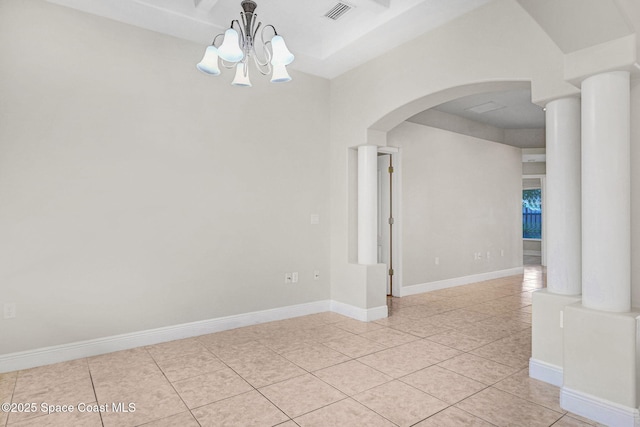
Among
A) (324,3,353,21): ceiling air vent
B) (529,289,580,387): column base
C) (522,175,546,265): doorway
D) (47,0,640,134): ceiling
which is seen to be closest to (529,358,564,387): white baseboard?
(529,289,580,387): column base

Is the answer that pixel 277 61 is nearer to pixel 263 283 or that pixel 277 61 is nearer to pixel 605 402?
pixel 263 283

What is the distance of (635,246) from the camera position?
8.28ft

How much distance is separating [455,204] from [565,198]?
411 cm

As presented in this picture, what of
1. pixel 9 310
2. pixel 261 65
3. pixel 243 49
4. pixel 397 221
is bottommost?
pixel 9 310

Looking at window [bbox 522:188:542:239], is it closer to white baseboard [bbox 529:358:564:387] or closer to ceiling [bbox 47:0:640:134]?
ceiling [bbox 47:0:640:134]

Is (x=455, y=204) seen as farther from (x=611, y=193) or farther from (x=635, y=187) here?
(x=611, y=193)

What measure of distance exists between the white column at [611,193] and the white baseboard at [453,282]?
3.76m

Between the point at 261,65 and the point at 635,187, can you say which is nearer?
the point at 635,187

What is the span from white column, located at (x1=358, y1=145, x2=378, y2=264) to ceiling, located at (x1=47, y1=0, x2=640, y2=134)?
1201 mm

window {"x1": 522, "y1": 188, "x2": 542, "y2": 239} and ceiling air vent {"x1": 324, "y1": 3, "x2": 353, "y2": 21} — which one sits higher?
ceiling air vent {"x1": 324, "y1": 3, "x2": 353, "y2": 21}

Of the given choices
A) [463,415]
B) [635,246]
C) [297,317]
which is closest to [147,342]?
[297,317]

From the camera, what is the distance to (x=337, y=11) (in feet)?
12.5

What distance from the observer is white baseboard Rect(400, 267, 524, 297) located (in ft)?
20.1

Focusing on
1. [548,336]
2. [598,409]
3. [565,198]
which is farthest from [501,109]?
[598,409]
